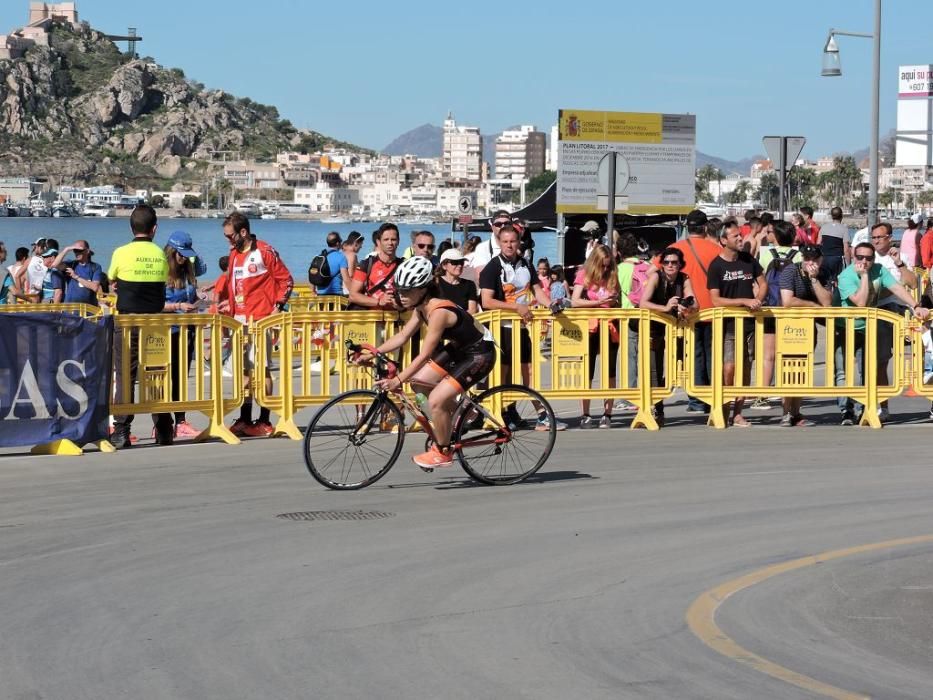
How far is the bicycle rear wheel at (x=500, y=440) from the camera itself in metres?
11.6

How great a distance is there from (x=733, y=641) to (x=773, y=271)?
10.6 meters

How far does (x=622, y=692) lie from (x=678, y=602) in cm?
170

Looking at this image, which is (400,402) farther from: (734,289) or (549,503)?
(734,289)

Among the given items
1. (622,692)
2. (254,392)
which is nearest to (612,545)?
(622,692)

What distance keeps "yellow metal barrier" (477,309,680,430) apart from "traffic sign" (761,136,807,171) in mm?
8149

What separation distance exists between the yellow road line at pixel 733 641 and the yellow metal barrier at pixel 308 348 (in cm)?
661

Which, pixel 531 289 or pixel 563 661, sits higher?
pixel 531 289

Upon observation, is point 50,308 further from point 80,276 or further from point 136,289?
point 136,289

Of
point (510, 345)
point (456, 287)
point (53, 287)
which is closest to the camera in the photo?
→ point (456, 287)

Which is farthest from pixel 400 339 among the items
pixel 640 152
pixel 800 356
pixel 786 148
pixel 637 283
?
pixel 640 152

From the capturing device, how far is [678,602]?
7766 millimetres

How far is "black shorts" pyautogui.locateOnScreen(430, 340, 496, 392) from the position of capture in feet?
37.4

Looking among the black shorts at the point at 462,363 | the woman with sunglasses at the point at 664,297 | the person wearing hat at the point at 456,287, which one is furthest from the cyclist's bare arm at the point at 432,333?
the woman with sunglasses at the point at 664,297

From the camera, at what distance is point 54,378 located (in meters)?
13.4
